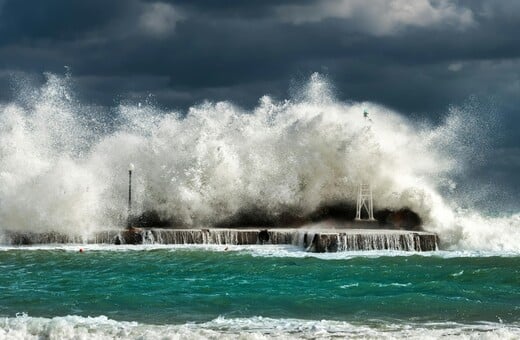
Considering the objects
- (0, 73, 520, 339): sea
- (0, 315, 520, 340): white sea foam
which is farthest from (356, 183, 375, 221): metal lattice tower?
(0, 315, 520, 340): white sea foam

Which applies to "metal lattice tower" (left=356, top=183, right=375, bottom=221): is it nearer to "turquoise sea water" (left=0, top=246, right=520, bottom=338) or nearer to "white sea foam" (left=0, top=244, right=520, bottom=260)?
"white sea foam" (left=0, top=244, right=520, bottom=260)

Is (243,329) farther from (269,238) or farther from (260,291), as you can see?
(269,238)

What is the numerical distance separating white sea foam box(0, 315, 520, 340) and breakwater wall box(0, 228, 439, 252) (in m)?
9.28

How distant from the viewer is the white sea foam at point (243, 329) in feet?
33.1

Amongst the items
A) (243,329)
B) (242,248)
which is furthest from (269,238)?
(243,329)

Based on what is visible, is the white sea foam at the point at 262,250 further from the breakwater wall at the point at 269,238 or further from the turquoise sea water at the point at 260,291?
the breakwater wall at the point at 269,238

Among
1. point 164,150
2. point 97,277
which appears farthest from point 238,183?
point 97,277

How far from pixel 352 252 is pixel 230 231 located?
372 centimetres

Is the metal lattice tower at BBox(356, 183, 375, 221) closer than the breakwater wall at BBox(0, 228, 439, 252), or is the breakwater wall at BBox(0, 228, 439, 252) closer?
the breakwater wall at BBox(0, 228, 439, 252)

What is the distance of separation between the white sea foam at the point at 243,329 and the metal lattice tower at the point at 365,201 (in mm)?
12906

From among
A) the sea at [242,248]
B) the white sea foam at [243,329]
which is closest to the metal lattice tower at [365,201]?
the sea at [242,248]

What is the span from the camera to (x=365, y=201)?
2466cm

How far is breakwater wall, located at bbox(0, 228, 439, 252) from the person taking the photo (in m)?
20.3

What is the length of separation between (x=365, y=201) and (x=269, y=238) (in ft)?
14.1
